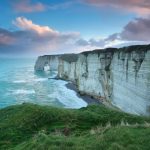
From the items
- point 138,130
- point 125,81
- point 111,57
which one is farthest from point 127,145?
point 111,57

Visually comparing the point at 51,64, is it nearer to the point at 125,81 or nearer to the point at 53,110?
the point at 125,81

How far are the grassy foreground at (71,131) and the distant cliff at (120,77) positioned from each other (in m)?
7.03

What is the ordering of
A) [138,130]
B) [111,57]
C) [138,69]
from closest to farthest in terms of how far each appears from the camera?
[138,130], [138,69], [111,57]

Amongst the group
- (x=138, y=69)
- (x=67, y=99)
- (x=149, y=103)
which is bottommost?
(x=67, y=99)

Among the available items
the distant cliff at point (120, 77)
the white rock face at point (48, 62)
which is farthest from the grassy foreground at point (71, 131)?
the white rock face at point (48, 62)

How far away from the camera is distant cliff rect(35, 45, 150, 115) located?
31109 mm

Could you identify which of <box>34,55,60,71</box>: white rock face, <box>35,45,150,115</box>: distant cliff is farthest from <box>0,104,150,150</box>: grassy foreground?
<box>34,55,60,71</box>: white rock face

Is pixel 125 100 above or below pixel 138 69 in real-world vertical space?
below

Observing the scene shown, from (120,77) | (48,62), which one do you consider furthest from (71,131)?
(48,62)

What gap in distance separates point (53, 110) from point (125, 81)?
16.5 m

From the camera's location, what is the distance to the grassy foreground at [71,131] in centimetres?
1213

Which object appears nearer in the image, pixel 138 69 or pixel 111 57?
pixel 138 69

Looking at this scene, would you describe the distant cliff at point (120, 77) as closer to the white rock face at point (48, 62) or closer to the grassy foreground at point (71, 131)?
the grassy foreground at point (71, 131)

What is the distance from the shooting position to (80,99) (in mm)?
54750
